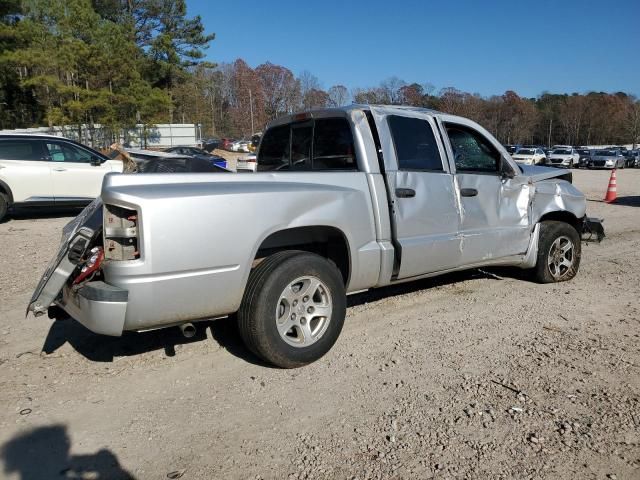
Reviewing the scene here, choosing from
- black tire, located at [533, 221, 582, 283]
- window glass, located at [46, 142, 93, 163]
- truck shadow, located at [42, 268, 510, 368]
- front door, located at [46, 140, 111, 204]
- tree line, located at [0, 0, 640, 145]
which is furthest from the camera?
Result: tree line, located at [0, 0, 640, 145]

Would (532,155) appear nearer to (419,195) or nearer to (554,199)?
(554,199)

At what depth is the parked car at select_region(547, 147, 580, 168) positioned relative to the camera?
134 ft

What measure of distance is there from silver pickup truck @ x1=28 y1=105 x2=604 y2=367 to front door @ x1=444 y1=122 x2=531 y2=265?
0.01m

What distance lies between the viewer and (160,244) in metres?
3.03

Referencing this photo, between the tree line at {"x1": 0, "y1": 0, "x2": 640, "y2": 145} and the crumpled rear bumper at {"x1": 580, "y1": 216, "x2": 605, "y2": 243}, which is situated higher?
the tree line at {"x1": 0, "y1": 0, "x2": 640, "y2": 145}

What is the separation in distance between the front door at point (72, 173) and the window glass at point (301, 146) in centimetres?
699

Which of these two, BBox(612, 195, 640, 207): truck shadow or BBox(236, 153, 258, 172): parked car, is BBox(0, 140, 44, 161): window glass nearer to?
BBox(236, 153, 258, 172): parked car

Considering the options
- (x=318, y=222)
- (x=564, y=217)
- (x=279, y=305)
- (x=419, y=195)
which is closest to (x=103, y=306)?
(x=279, y=305)

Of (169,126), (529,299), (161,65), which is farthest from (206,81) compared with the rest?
(529,299)

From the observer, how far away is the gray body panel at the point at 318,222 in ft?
10.0

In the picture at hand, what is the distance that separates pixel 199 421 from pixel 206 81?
5377 cm

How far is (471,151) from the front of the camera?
5059 millimetres

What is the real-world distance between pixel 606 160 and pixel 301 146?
135 feet

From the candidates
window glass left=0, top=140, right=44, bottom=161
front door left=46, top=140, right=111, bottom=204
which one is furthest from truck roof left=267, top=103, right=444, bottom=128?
window glass left=0, top=140, right=44, bottom=161
